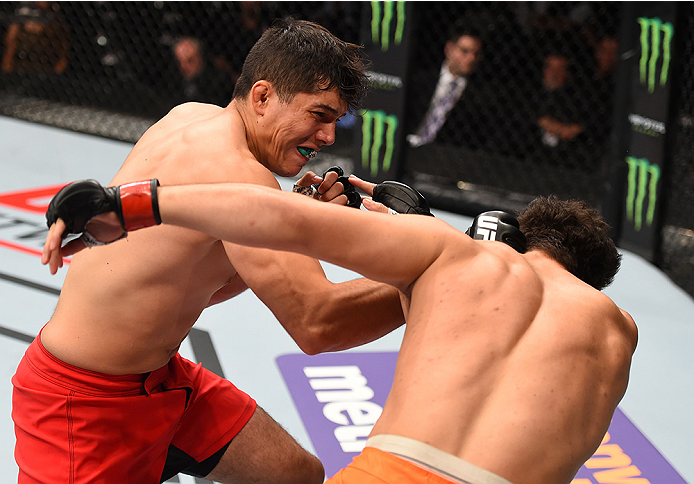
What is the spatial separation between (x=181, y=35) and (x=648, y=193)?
11.2 ft

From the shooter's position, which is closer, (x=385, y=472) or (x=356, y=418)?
(x=385, y=472)

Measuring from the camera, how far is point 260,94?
1.56m

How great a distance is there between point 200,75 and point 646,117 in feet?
9.98

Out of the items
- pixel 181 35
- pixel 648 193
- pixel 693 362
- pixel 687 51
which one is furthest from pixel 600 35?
pixel 181 35

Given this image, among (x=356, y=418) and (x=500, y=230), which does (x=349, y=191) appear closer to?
(x=500, y=230)

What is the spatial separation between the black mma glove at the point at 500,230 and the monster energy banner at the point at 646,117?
2.65 m

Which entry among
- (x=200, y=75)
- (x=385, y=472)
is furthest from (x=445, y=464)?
(x=200, y=75)

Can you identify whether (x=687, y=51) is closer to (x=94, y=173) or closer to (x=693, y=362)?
(x=693, y=362)

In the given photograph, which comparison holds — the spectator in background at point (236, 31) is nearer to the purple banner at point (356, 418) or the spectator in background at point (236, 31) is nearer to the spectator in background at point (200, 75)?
the spectator in background at point (200, 75)

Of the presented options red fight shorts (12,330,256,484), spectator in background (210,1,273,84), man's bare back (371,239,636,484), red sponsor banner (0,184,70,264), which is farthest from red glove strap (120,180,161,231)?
spectator in background (210,1,273,84)

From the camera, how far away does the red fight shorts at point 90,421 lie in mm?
1436

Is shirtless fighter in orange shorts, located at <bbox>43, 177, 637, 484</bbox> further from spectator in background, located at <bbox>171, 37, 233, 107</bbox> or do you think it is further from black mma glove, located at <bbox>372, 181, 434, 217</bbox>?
spectator in background, located at <bbox>171, 37, 233, 107</bbox>

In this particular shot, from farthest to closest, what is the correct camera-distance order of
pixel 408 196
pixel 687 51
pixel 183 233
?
pixel 687 51
pixel 408 196
pixel 183 233

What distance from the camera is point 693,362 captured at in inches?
113
